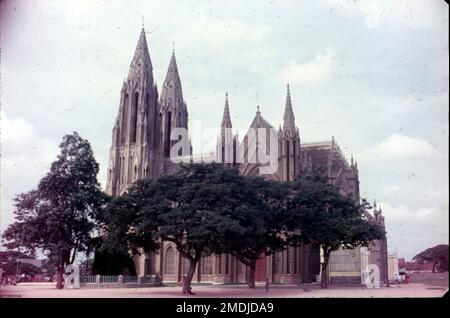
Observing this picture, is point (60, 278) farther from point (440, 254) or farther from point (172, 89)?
point (172, 89)

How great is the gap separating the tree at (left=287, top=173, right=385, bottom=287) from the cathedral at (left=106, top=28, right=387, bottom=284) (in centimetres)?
1010

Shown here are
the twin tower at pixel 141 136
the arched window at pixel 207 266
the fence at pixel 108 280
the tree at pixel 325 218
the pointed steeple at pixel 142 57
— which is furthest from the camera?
the pointed steeple at pixel 142 57

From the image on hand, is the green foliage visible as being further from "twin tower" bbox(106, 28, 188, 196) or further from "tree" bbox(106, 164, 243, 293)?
"twin tower" bbox(106, 28, 188, 196)

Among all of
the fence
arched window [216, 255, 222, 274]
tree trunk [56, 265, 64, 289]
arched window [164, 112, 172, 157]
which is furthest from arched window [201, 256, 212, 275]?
tree trunk [56, 265, 64, 289]

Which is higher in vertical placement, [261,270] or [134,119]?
[134,119]

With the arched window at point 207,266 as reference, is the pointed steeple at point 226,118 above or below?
above

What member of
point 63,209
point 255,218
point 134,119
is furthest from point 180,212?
point 134,119

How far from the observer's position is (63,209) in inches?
1298

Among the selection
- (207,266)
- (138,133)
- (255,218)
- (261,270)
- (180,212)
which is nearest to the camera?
(180,212)

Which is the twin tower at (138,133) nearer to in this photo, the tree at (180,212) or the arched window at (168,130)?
the arched window at (168,130)

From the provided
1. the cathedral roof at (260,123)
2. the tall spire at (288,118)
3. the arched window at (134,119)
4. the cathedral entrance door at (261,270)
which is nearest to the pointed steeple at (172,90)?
the arched window at (134,119)

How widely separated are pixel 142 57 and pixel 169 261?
72.3ft

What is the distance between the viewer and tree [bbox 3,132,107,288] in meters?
32.8

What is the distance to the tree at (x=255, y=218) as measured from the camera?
86.4 feet
